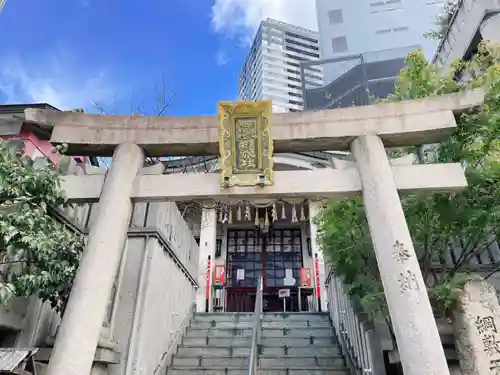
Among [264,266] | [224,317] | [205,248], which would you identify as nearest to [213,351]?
[224,317]

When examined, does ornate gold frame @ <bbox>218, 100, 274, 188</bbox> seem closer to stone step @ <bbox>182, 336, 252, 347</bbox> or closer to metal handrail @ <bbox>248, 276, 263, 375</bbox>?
metal handrail @ <bbox>248, 276, 263, 375</bbox>

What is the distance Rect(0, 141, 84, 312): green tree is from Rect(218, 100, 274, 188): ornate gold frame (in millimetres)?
2149

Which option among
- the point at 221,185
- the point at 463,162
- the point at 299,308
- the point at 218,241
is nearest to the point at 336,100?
the point at 218,241

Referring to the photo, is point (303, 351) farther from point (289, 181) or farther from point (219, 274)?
point (219, 274)

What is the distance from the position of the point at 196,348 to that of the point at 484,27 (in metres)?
10.8

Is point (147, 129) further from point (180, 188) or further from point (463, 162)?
point (463, 162)

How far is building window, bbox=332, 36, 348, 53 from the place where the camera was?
88.7 ft

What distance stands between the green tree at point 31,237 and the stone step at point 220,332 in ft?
12.3

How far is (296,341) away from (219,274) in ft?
22.5

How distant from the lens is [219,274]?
1399 cm

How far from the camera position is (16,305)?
4777 mm

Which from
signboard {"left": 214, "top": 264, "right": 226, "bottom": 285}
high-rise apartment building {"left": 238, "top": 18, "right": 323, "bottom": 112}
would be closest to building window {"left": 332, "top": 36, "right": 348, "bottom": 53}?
signboard {"left": 214, "top": 264, "right": 226, "bottom": 285}

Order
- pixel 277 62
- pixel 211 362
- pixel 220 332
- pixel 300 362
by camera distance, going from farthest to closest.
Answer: pixel 277 62, pixel 220 332, pixel 211 362, pixel 300 362

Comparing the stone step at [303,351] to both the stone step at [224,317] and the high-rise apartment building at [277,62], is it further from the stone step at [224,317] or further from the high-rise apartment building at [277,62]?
the high-rise apartment building at [277,62]
